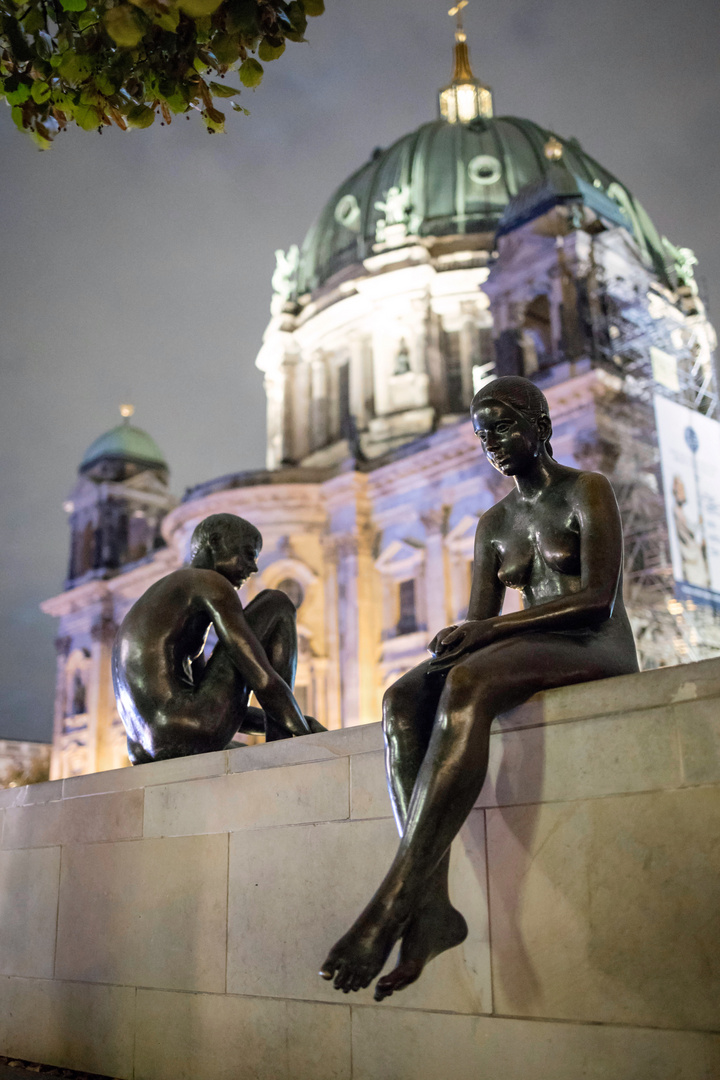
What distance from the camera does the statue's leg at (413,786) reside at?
148 inches

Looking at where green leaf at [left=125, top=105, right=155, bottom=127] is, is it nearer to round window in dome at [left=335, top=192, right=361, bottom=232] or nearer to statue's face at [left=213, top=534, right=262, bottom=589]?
statue's face at [left=213, top=534, right=262, bottom=589]

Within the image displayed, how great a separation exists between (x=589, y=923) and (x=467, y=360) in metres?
42.4

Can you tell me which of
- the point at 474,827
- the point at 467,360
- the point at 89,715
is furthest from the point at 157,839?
the point at 89,715

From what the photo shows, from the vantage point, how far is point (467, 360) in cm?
4500

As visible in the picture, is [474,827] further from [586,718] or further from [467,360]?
[467,360]

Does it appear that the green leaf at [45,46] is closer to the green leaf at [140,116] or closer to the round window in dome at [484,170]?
the green leaf at [140,116]

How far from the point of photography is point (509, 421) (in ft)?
15.4

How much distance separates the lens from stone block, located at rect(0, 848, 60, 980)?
610 centimetres

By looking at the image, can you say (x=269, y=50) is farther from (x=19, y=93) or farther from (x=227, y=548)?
(x=227, y=548)

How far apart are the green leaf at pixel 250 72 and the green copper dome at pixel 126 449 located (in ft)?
182

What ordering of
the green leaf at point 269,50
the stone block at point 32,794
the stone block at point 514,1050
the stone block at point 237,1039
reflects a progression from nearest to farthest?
the stone block at point 514,1050 < the green leaf at point 269,50 < the stone block at point 237,1039 < the stone block at point 32,794

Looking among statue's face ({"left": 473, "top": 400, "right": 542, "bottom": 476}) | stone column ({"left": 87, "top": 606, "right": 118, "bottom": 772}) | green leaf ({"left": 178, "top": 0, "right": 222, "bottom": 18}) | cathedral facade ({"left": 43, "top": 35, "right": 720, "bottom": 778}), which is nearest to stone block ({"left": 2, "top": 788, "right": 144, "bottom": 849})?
statue's face ({"left": 473, "top": 400, "right": 542, "bottom": 476})

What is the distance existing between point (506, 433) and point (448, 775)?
1.65 meters

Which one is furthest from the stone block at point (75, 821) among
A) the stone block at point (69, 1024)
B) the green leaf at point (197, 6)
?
the green leaf at point (197, 6)
